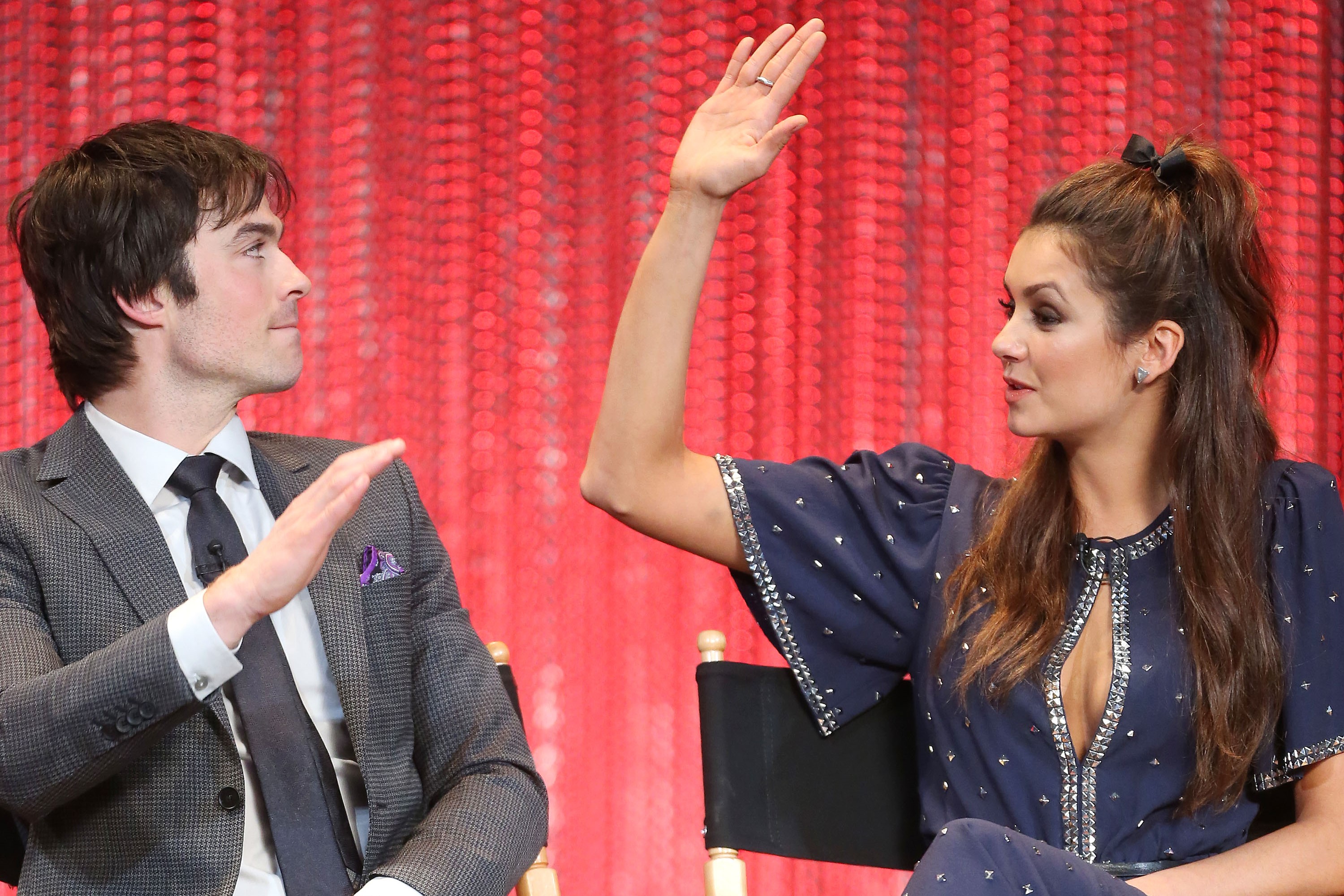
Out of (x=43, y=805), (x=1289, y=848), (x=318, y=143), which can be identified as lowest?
(x=1289, y=848)

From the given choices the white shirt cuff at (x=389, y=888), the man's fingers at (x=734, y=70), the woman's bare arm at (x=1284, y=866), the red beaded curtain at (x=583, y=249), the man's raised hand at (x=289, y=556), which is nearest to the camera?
the man's raised hand at (x=289, y=556)

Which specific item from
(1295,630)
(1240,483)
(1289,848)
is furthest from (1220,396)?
(1289,848)

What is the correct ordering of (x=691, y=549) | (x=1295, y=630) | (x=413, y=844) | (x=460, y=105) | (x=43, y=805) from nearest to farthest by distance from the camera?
(x=43, y=805), (x=413, y=844), (x=1295, y=630), (x=691, y=549), (x=460, y=105)

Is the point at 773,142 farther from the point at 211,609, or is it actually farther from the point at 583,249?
the point at 583,249

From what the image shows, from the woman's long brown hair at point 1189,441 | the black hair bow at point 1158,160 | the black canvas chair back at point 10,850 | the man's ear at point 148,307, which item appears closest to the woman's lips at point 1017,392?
the woman's long brown hair at point 1189,441

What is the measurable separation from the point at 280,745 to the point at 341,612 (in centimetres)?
15

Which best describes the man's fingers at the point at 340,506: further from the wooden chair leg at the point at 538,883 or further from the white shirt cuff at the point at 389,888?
the wooden chair leg at the point at 538,883

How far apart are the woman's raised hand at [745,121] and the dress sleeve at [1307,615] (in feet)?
2.25

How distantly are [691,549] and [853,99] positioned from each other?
111 cm

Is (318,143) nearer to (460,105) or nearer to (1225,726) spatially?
(460,105)

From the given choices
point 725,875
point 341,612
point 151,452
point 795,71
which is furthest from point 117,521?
point 795,71

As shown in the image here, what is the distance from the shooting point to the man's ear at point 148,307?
1.45 meters

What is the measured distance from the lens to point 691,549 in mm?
1551

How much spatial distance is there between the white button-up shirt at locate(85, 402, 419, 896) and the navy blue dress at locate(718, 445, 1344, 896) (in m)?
0.48
